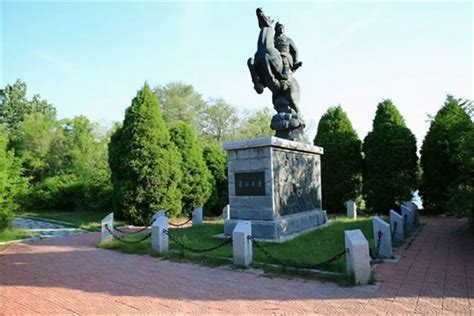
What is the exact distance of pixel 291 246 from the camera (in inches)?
310

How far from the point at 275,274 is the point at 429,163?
12861 mm

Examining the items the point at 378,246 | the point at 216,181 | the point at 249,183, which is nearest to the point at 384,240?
the point at 378,246

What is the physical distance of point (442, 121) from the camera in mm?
15648

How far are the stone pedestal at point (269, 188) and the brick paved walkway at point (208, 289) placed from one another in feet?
8.21

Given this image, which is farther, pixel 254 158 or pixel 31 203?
pixel 31 203

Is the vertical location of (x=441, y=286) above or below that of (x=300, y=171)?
below

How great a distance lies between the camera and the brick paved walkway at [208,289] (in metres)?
4.55

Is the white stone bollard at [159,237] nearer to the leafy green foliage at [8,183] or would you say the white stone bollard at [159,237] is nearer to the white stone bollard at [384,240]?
the white stone bollard at [384,240]

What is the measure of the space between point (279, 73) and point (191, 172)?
7969mm

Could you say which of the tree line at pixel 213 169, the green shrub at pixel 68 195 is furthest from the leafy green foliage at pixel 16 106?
the tree line at pixel 213 169

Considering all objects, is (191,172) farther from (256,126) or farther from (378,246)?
(256,126)

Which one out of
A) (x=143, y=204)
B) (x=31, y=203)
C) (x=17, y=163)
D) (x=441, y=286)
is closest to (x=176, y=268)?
(x=441, y=286)

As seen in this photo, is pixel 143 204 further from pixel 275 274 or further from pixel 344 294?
pixel 344 294

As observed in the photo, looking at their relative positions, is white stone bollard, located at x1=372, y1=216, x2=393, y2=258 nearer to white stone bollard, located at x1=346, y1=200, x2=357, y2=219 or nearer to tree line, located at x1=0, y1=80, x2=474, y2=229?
tree line, located at x1=0, y1=80, x2=474, y2=229
